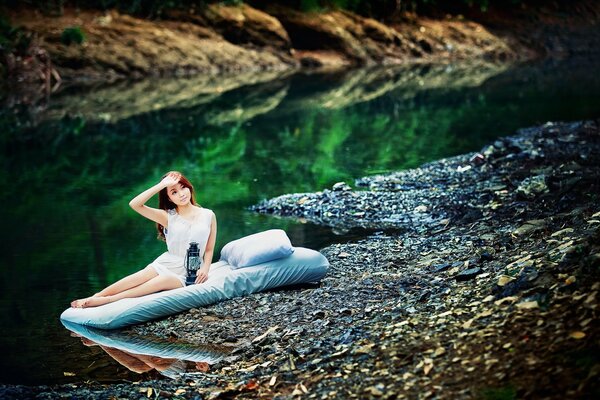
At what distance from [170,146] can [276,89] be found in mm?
8975

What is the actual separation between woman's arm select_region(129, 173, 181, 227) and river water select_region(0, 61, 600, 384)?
1167 millimetres

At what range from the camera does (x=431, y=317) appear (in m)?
6.09

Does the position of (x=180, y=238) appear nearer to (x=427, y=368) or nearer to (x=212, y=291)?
(x=212, y=291)

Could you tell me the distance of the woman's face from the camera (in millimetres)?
7438

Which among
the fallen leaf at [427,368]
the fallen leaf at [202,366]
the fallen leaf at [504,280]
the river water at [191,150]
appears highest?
the fallen leaf at [504,280]

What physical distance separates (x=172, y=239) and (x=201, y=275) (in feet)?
1.27

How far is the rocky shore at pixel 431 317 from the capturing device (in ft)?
16.3

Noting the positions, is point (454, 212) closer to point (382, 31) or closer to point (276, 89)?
point (276, 89)

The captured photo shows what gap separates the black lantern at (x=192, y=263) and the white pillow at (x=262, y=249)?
40 cm

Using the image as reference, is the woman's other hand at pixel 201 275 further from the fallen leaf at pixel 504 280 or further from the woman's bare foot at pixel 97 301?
the fallen leaf at pixel 504 280

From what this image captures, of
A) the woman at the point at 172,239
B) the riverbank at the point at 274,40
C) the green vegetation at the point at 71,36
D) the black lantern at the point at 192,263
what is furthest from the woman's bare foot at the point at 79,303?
the green vegetation at the point at 71,36

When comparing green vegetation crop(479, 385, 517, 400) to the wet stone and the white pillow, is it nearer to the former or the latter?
the wet stone

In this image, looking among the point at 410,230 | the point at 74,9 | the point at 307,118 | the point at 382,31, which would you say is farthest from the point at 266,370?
the point at 382,31

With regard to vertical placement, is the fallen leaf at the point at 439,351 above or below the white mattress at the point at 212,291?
above
